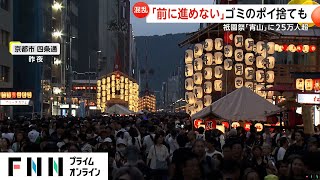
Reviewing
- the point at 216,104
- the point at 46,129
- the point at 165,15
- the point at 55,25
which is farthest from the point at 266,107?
the point at 55,25

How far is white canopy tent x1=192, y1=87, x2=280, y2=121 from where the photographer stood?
837 inches

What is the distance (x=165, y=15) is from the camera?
21.8 meters

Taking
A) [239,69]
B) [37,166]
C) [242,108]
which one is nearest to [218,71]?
[239,69]

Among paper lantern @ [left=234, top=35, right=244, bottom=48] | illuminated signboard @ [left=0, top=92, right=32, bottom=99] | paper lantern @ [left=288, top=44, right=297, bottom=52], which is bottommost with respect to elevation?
illuminated signboard @ [left=0, top=92, right=32, bottom=99]

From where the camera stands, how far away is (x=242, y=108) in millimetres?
21375

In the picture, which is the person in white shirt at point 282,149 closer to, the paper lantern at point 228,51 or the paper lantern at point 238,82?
the paper lantern at point 238,82

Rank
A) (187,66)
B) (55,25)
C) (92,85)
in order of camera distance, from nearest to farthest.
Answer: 1. (187,66)
2. (55,25)
3. (92,85)

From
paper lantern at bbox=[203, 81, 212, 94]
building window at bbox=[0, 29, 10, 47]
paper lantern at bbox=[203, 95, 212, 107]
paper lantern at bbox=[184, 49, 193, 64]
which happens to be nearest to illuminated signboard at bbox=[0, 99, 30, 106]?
paper lantern at bbox=[203, 95, 212, 107]

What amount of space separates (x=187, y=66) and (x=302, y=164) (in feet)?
130

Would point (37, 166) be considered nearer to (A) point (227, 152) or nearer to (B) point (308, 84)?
(A) point (227, 152)

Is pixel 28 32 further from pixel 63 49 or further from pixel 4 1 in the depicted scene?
pixel 63 49

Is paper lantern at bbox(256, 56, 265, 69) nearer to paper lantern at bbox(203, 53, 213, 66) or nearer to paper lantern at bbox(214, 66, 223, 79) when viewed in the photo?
paper lantern at bbox(214, 66, 223, 79)

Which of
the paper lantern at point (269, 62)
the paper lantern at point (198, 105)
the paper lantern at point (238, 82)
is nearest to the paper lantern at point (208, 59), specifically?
the paper lantern at point (238, 82)

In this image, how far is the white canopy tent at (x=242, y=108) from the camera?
69.7 feet
